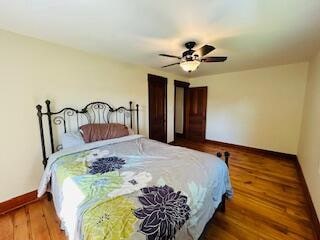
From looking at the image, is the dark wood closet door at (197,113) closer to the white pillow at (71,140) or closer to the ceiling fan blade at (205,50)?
→ the ceiling fan blade at (205,50)

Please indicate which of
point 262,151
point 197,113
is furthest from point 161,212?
point 197,113

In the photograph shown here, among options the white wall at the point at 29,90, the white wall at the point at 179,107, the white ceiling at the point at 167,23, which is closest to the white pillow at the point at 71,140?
the white wall at the point at 29,90

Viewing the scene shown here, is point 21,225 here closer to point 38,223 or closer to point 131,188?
point 38,223

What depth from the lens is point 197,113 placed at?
5.34 m

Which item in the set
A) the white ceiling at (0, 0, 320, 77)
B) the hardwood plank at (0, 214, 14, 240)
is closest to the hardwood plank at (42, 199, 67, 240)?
the hardwood plank at (0, 214, 14, 240)

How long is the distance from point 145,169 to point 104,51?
7.21ft

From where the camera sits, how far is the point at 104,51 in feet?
8.84

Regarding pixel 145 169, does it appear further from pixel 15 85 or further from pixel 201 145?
pixel 201 145

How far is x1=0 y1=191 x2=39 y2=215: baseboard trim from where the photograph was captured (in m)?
1.99

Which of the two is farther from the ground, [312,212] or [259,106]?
[259,106]

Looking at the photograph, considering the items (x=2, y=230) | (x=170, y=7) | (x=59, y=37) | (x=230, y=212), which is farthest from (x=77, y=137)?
(x=230, y=212)

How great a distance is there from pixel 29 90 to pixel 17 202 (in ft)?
5.06

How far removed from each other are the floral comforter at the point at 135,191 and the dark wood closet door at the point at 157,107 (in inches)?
83.1

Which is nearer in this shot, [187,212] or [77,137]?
[187,212]
